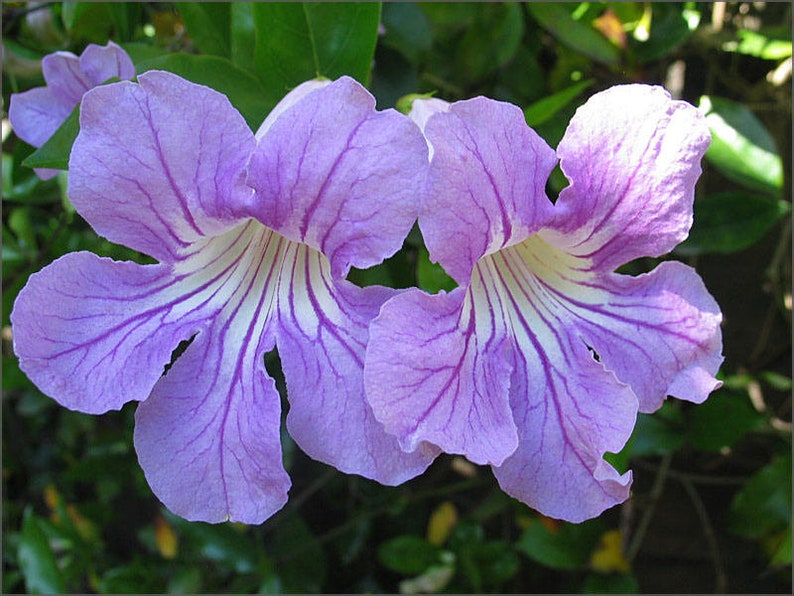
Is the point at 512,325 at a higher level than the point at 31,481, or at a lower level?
higher

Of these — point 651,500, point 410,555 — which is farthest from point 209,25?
point 651,500

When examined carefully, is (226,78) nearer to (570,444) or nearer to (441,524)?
(570,444)

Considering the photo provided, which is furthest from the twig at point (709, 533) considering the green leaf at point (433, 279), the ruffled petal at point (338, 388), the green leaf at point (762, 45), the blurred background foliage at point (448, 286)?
the ruffled petal at point (338, 388)

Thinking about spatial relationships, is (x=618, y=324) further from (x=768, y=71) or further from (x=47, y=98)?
(x=768, y=71)

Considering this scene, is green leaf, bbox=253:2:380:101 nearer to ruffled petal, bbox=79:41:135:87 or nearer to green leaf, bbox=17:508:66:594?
ruffled petal, bbox=79:41:135:87

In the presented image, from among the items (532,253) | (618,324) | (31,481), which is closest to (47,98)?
(532,253)

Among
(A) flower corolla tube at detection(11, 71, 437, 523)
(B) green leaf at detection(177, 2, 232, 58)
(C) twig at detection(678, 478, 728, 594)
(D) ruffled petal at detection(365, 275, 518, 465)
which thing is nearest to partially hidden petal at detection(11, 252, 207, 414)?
(A) flower corolla tube at detection(11, 71, 437, 523)
